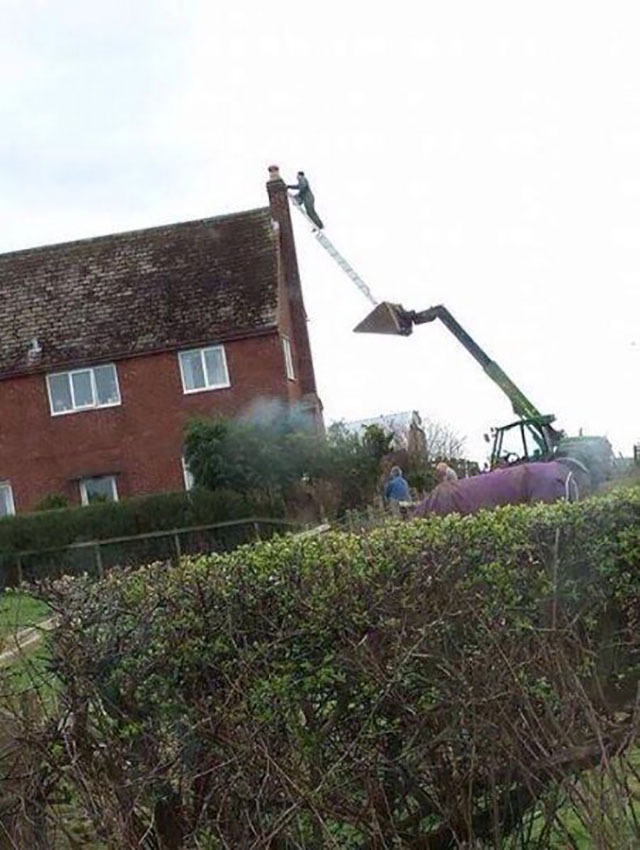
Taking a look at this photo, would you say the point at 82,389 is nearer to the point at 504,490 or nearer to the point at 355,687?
the point at 504,490

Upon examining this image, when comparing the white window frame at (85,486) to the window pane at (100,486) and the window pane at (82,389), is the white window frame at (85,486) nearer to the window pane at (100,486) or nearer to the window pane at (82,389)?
the window pane at (100,486)

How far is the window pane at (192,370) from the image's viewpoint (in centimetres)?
3644

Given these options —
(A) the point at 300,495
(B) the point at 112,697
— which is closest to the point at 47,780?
(B) the point at 112,697

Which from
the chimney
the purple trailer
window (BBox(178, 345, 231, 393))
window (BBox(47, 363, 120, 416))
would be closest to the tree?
window (BBox(178, 345, 231, 393))

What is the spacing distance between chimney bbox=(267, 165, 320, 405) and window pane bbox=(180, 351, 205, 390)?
3098mm

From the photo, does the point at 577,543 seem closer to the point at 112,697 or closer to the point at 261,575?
the point at 261,575

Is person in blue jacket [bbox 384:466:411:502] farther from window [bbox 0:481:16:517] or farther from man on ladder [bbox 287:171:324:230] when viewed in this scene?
window [bbox 0:481:16:517]

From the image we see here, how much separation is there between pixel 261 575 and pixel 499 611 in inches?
35.2

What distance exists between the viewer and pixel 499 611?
505 centimetres

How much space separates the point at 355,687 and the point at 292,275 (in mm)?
33876

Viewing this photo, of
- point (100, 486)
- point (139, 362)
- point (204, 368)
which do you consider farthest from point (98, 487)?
point (204, 368)

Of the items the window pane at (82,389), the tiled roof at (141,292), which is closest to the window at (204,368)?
the tiled roof at (141,292)

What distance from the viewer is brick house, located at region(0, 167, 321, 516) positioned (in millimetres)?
36281

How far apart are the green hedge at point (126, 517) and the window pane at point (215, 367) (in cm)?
670
